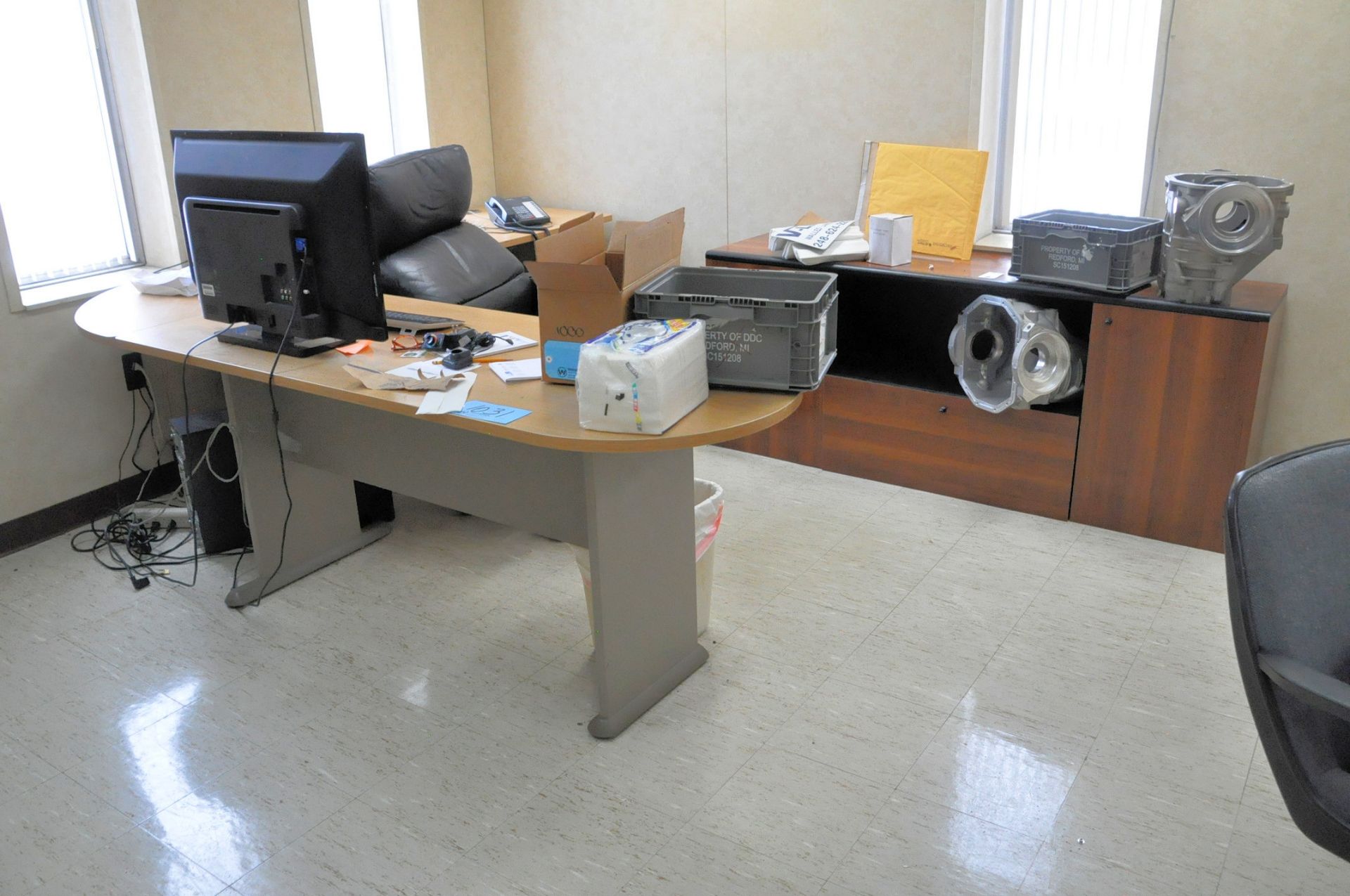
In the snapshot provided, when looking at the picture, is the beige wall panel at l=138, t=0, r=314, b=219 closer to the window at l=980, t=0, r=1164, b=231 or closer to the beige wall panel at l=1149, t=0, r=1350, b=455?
the window at l=980, t=0, r=1164, b=231

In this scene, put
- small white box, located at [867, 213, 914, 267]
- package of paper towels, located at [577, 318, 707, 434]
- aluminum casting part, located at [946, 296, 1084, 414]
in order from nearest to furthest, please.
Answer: package of paper towels, located at [577, 318, 707, 434], aluminum casting part, located at [946, 296, 1084, 414], small white box, located at [867, 213, 914, 267]

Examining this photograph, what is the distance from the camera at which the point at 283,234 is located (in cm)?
267

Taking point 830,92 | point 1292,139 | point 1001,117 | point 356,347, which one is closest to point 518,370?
point 356,347

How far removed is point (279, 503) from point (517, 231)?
1.94 metres

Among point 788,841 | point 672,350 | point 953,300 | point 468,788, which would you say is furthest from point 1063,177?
point 468,788

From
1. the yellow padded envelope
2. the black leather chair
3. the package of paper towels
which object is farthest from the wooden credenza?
the package of paper towels

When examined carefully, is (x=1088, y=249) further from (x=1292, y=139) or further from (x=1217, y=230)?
(x=1292, y=139)

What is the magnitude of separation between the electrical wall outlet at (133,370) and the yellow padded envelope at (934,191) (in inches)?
112

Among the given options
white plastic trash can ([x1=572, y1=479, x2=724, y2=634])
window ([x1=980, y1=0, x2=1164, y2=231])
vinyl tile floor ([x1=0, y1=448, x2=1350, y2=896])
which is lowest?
vinyl tile floor ([x1=0, y1=448, x2=1350, y2=896])

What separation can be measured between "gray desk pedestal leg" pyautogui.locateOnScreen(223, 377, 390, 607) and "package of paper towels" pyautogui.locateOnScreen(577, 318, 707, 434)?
55.1 inches

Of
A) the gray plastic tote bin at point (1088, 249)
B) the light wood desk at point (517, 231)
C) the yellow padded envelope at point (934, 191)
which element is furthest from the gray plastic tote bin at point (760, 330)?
the light wood desk at point (517, 231)

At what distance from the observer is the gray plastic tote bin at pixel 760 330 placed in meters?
2.35

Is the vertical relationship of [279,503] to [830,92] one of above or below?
below

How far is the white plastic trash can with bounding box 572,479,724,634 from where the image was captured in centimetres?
283
